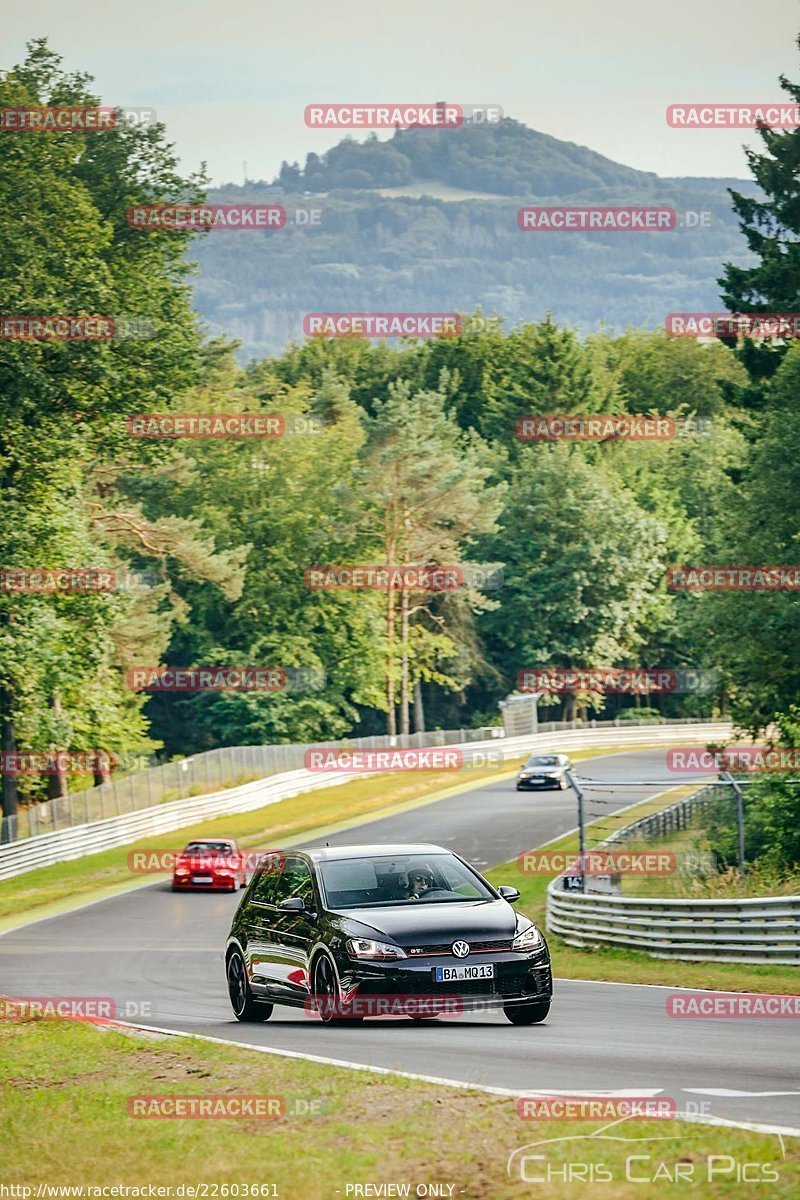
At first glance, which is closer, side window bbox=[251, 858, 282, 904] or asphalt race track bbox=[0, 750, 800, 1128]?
asphalt race track bbox=[0, 750, 800, 1128]

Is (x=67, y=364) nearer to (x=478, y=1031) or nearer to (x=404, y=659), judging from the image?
(x=478, y=1031)

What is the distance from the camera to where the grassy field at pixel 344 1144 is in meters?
8.35

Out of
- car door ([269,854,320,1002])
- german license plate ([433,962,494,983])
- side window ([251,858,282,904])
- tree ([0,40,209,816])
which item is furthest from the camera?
tree ([0,40,209,816])

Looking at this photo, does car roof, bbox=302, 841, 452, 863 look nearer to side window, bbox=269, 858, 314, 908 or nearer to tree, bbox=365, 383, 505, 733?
side window, bbox=269, 858, 314, 908

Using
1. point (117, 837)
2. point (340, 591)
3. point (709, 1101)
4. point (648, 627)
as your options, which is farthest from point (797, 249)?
point (648, 627)

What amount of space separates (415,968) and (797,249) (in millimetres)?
35086

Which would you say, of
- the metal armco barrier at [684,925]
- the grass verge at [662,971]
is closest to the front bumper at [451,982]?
the grass verge at [662,971]

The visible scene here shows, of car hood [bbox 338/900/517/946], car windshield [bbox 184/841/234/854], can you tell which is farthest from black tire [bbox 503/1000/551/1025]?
car windshield [bbox 184/841/234/854]

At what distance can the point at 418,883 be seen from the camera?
15.8 m

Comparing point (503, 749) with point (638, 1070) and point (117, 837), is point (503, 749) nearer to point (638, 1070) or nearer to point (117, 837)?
point (117, 837)

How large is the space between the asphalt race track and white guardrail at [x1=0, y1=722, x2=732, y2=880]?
13489 millimetres

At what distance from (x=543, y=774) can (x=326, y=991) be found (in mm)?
50599

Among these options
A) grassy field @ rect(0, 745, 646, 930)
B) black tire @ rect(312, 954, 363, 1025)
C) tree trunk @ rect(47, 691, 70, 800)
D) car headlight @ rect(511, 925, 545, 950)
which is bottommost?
grassy field @ rect(0, 745, 646, 930)

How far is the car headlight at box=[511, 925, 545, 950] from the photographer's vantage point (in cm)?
1484
